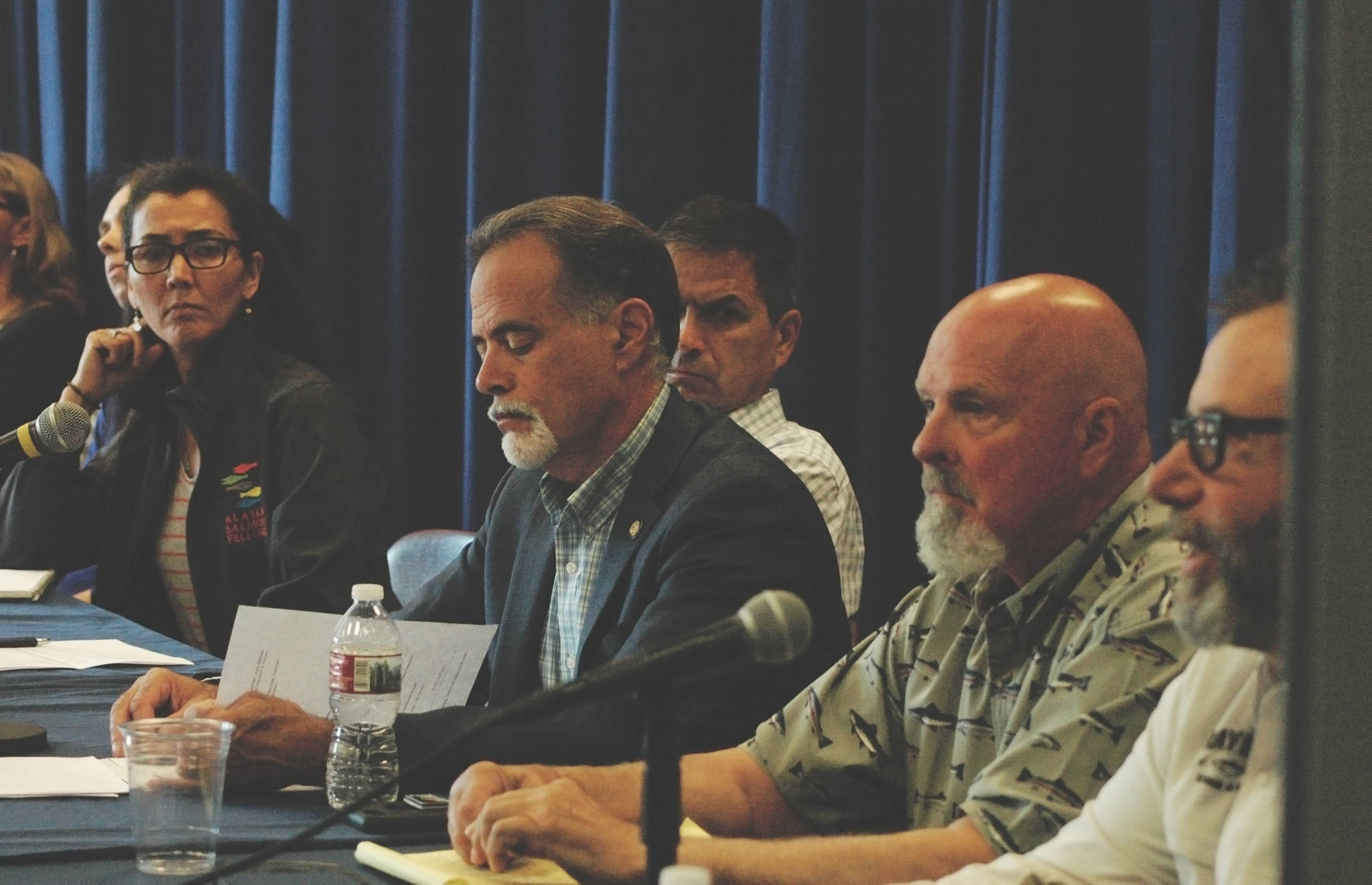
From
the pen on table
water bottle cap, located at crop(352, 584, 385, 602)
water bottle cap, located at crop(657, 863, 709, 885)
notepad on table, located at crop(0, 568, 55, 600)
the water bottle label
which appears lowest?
notepad on table, located at crop(0, 568, 55, 600)

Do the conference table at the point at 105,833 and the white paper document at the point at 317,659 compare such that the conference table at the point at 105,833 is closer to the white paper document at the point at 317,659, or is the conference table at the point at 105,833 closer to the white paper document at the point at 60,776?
the white paper document at the point at 60,776

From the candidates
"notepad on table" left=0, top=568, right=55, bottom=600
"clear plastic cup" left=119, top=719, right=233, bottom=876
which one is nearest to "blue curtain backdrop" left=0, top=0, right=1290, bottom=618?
"notepad on table" left=0, top=568, right=55, bottom=600

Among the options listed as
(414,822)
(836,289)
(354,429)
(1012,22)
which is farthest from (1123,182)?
(414,822)

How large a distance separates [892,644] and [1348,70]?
4.05 feet

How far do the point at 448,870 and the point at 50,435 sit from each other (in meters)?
1.80

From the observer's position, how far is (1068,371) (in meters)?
1.43

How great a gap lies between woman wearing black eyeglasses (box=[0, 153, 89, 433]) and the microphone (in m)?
1.00

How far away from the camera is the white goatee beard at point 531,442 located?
6.31 ft

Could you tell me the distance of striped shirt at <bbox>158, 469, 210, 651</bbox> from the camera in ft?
9.31

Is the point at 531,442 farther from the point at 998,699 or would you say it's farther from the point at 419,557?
the point at 419,557

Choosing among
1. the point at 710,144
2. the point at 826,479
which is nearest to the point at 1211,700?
the point at 826,479

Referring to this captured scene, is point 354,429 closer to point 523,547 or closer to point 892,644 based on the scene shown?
point 523,547

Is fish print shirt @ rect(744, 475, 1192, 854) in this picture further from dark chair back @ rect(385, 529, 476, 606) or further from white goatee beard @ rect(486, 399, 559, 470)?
dark chair back @ rect(385, 529, 476, 606)

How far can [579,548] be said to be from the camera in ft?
6.28
